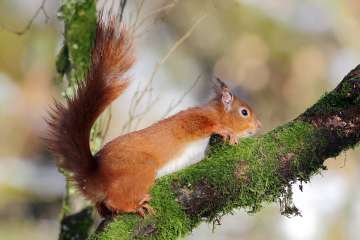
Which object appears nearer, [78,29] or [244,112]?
[244,112]

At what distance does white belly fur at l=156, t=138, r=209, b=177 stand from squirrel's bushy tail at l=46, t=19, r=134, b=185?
1.06 ft

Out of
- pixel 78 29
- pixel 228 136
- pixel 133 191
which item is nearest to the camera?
pixel 133 191

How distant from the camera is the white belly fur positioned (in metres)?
2.94

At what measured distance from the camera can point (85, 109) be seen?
2746mm

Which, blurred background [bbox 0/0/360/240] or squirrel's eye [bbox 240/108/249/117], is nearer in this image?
squirrel's eye [bbox 240/108/249/117]

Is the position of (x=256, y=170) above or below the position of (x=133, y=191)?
above

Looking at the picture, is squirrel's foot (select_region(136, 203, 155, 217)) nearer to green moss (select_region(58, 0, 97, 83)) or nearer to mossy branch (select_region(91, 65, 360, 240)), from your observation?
mossy branch (select_region(91, 65, 360, 240))

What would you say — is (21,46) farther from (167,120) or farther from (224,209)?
(224,209)

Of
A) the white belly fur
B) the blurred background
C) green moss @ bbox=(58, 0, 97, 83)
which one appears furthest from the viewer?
the blurred background

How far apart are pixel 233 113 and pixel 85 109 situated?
1.01 metres

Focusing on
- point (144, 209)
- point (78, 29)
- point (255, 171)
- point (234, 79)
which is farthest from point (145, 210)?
point (234, 79)

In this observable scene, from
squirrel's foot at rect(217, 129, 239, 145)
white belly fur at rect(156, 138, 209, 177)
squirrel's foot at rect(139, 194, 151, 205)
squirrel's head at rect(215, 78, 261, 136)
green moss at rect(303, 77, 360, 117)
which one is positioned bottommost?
squirrel's foot at rect(139, 194, 151, 205)

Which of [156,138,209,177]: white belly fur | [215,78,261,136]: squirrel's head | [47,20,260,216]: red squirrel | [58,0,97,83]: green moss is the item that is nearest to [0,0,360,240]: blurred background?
[58,0,97,83]: green moss

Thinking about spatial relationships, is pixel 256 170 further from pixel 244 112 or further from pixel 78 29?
pixel 78 29
